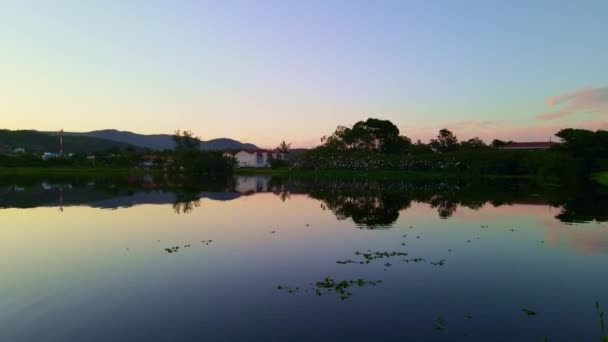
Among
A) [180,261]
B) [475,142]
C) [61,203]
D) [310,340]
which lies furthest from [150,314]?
[475,142]

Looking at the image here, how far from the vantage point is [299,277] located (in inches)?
562

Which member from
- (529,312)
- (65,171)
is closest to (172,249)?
(529,312)

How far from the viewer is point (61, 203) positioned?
114 feet

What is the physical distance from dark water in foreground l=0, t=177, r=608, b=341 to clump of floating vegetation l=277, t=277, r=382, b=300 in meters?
0.06

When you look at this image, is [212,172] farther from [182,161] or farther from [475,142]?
[475,142]

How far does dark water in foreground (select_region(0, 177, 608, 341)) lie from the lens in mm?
10062

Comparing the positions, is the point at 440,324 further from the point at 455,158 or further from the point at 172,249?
the point at 455,158

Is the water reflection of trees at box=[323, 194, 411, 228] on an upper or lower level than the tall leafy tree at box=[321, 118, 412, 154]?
lower

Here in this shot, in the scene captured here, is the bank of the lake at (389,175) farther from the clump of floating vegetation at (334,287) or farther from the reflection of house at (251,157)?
the clump of floating vegetation at (334,287)

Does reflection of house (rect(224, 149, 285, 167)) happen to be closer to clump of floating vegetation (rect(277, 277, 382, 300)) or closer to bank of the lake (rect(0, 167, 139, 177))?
bank of the lake (rect(0, 167, 139, 177))

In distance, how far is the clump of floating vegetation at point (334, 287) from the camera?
1258 centimetres

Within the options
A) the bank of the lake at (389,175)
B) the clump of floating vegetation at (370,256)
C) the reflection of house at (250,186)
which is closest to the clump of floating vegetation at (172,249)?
the clump of floating vegetation at (370,256)

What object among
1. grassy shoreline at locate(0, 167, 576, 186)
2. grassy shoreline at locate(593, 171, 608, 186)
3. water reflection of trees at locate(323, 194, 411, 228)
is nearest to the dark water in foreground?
water reflection of trees at locate(323, 194, 411, 228)

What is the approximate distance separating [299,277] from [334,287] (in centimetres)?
157
